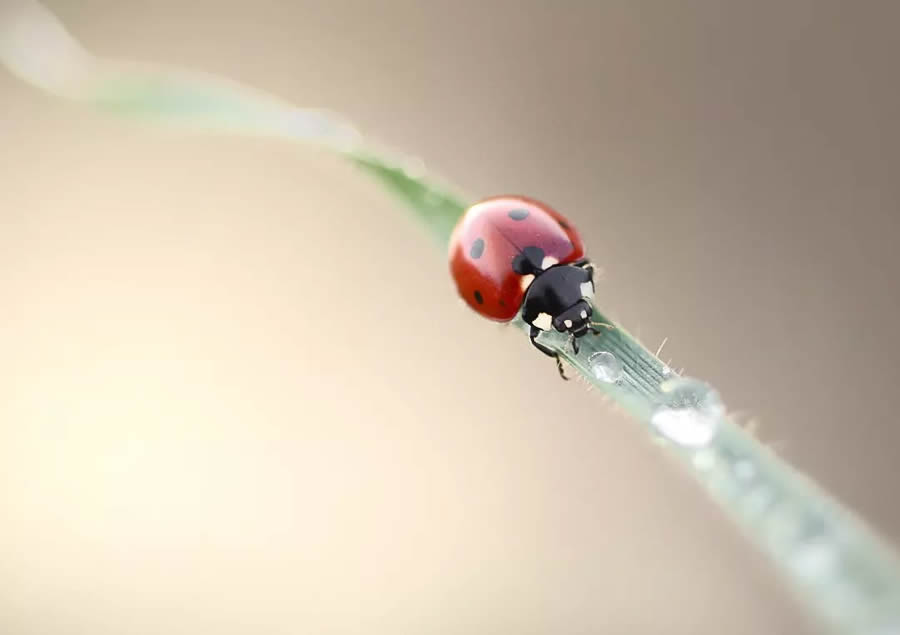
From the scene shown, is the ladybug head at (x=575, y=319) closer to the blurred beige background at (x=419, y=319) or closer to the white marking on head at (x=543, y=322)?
the white marking on head at (x=543, y=322)

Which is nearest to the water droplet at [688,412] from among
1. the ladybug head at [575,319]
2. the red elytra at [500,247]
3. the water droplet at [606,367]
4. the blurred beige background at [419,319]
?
the water droplet at [606,367]

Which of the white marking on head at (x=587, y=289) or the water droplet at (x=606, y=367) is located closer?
the water droplet at (x=606, y=367)

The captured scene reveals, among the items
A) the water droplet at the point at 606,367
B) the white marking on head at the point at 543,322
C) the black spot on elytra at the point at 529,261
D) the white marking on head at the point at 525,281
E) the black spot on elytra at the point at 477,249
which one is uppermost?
the black spot on elytra at the point at 477,249

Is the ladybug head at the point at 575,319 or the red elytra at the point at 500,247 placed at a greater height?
the red elytra at the point at 500,247

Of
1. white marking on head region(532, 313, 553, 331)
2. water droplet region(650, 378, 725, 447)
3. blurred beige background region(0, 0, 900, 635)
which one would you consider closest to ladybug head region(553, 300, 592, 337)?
white marking on head region(532, 313, 553, 331)

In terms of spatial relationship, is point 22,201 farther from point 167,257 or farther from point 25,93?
point 167,257

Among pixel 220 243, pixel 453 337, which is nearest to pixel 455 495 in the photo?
pixel 453 337
